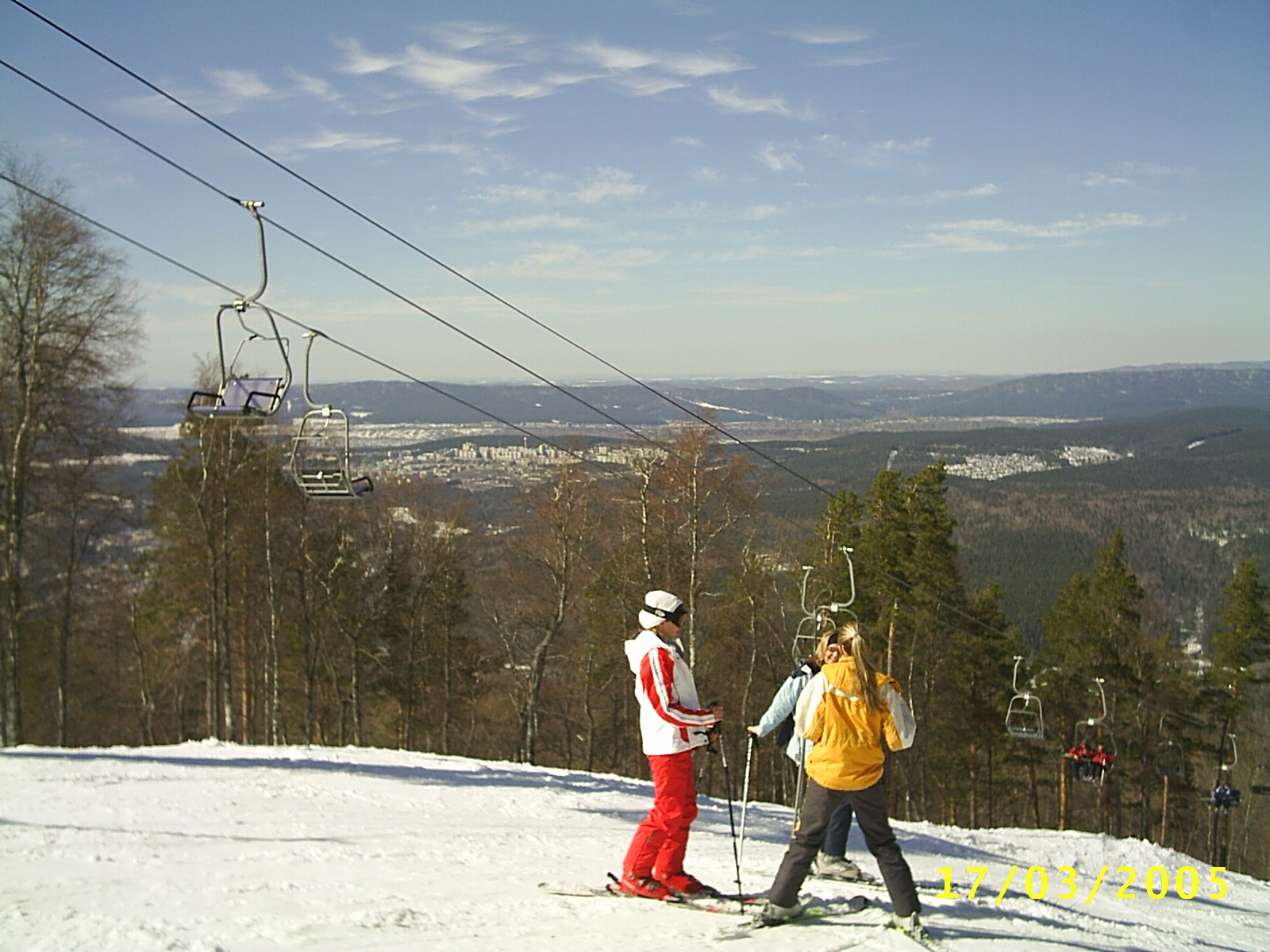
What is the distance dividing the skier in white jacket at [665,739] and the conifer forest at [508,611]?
943 centimetres

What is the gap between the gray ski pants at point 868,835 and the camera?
6.07m

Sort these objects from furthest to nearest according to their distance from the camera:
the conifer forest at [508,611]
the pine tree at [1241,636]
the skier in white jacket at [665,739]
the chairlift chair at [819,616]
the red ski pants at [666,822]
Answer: the pine tree at [1241,636] → the conifer forest at [508,611] → the chairlift chair at [819,616] → the red ski pants at [666,822] → the skier in white jacket at [665,739]

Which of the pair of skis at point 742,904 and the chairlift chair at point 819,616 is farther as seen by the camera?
the chairlift chair at point 819,616

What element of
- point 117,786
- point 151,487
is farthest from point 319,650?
point 117,786

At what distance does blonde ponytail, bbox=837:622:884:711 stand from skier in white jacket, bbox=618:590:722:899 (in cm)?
86

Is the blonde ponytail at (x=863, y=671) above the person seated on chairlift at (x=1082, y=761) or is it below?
above

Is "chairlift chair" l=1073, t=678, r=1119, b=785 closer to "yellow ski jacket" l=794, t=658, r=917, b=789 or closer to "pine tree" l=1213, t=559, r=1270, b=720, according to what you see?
"pine tree" l=1213, t=559, r=1270, b=720

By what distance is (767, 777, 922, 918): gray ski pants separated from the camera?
6.07 meters

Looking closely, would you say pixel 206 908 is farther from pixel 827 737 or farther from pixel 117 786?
pixel 117 786

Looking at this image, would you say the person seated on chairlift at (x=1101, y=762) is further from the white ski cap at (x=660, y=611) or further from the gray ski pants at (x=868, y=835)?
the white ski cap at (x=660, y=611)

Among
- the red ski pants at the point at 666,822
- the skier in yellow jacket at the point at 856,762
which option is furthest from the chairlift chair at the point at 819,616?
the red ski pants at the point at 666,822

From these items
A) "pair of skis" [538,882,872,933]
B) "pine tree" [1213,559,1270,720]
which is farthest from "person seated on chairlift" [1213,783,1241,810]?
"pair of skis" [538,882,872,933]

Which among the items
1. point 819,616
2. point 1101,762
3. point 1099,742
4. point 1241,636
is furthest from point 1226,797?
point 819,616

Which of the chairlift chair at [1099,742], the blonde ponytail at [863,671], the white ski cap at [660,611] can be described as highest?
the white ski cap at [660,611]
